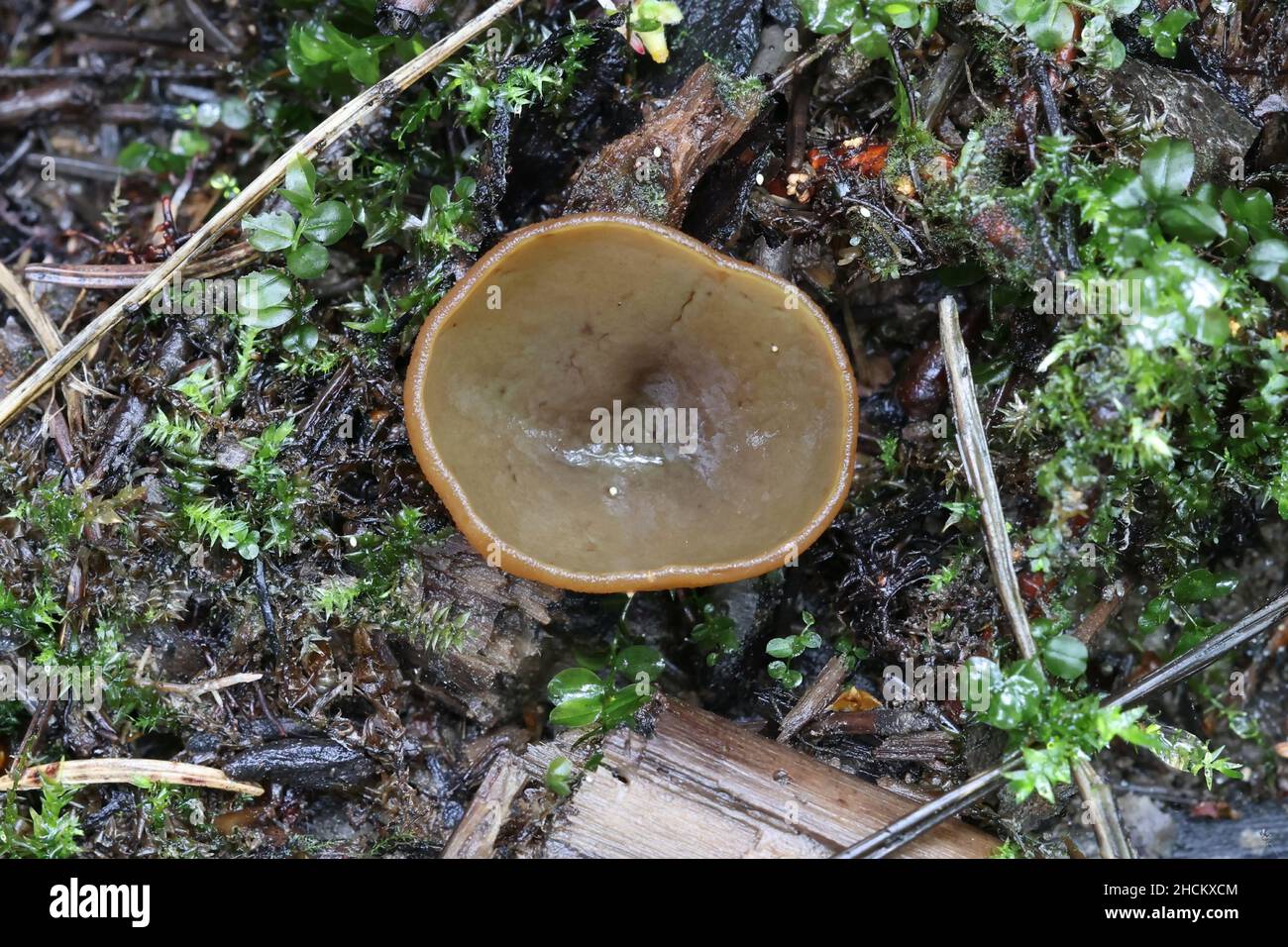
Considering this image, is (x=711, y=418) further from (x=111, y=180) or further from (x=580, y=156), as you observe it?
(x=111, y=180)

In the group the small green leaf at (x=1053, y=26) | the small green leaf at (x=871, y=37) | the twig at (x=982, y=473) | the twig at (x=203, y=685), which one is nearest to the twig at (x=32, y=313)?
the twig at (x=203, y=685)

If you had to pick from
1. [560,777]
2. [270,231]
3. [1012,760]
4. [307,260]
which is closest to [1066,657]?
[1012,760]

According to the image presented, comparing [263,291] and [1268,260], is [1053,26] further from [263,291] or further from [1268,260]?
[263,291]

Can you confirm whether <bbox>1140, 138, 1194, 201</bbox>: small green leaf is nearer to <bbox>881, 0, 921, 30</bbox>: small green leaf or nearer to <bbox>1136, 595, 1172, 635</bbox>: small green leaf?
<bbox>881, 0, 921, 30</bbox>: small green leaf

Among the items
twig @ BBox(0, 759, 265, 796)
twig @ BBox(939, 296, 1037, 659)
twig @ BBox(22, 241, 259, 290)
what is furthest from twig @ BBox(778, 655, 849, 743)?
twig @ BBox(22, 241, 259, 290)

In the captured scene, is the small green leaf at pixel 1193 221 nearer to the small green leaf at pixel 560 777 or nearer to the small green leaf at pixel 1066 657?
the small green leaf at pixel 1066 657
